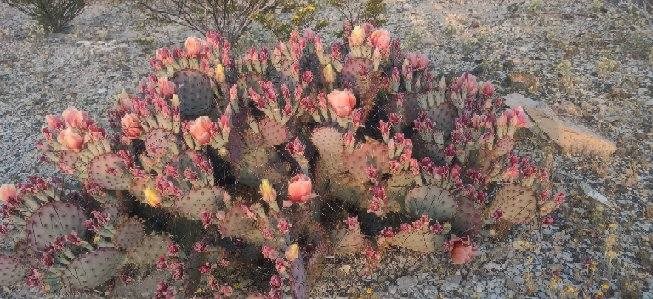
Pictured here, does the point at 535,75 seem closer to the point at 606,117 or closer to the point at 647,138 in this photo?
the point at 606,117

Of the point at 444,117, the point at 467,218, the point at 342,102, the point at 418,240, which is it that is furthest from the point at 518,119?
the point at 342,102

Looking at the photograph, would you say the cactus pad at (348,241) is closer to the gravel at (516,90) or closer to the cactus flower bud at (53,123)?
the gravel at (516,90)

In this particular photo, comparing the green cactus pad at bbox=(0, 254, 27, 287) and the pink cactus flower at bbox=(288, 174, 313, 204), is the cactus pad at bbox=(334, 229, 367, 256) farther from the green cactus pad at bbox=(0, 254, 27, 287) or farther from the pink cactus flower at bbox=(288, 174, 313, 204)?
the green cactus pad at bbox=(0, 254, 27, 287)

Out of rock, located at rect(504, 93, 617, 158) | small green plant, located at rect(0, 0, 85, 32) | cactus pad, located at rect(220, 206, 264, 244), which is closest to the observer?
cactus pad, located at rect(220, 206, 264, 244)

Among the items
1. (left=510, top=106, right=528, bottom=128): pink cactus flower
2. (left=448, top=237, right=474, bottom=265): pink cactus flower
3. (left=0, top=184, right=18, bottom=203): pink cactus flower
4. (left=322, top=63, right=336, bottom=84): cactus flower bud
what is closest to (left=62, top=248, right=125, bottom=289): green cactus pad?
(left=0, top=184, right=18, bottom=203): pink cactus flower

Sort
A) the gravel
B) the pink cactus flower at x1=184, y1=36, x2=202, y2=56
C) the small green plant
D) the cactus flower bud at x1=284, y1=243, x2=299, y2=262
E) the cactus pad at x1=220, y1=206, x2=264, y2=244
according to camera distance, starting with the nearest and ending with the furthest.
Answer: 1. the cactus flower bud at x1=284, y1=243, x2=299, y2=262
2. the cactus pad at x1=220, y1=206, x2=264, y2=244
3. the gravel
4. the pink cactus flower at x1=184, y1=36, x2=202, y2=56
5. the small green plant

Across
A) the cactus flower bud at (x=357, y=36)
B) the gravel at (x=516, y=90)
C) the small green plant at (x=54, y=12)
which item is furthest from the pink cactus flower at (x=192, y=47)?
the small green plant at (x=54, y=12)
